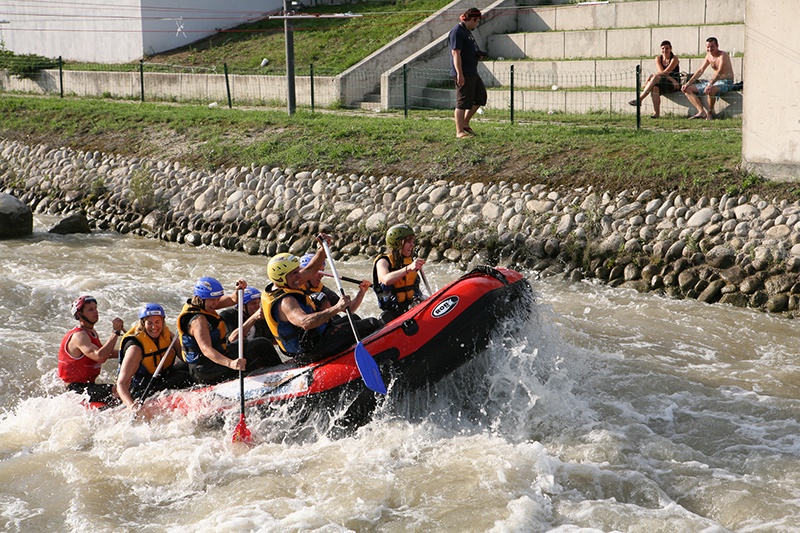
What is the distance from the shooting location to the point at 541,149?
553 inches

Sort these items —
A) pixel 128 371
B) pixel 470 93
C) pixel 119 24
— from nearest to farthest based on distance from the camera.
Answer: pixel 128 371, pixel 470 93, pixel 119 24

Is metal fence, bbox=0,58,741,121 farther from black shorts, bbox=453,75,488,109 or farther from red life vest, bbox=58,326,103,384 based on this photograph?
red life vest, bbox=58,326,103,384

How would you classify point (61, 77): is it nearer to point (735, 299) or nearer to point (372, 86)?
point (372, 86)

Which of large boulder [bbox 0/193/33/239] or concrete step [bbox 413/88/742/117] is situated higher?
concrete step [bbox 413/88/742/117]

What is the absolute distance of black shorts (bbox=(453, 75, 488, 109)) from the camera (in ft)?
47.0

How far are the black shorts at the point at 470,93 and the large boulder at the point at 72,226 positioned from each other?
6.33 m

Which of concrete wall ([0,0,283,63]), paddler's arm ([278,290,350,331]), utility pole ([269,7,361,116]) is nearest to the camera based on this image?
paddler's arm ([278,290,350,331])

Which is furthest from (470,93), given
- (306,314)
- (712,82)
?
(306,314)

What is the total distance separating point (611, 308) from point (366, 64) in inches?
435

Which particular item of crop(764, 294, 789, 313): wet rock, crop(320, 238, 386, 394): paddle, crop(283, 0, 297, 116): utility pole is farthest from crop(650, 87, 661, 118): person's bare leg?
crop(320, 238, 386, 394): paddle

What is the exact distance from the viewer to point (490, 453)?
753 centimetres

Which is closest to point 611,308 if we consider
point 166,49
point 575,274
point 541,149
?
point 575,274

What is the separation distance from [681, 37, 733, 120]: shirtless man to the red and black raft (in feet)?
30.9

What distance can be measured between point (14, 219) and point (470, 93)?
727cm
